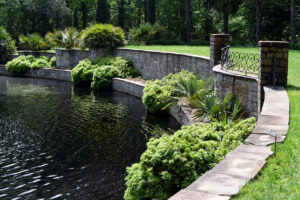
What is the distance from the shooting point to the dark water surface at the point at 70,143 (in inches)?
324

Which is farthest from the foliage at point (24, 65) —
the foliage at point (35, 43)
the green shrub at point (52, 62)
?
the foliage at point (35, 43)

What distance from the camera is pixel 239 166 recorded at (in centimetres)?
475

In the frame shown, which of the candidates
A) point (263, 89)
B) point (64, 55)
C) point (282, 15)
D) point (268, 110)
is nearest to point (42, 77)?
point (64, 55)

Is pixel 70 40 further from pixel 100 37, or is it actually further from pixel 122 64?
pixel 122 64

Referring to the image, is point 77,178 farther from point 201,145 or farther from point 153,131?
point 153,131

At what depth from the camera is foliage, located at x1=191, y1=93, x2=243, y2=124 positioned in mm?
10466

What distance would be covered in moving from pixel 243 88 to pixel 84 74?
14.3 meters

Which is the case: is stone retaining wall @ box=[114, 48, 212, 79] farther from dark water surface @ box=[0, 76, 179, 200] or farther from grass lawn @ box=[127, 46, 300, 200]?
grass lawn @ box=[127, 46, 300, 200]

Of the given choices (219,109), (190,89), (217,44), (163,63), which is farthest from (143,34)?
(219,109)

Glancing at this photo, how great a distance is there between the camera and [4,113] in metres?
15.8

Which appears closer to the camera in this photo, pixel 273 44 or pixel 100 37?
pixel 273 44

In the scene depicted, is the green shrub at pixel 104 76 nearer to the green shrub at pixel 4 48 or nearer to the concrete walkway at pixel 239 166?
the green shrub at pixel 4 48

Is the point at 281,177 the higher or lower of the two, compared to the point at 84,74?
higher

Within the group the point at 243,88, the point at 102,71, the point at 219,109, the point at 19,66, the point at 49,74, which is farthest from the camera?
the point at 19,66
